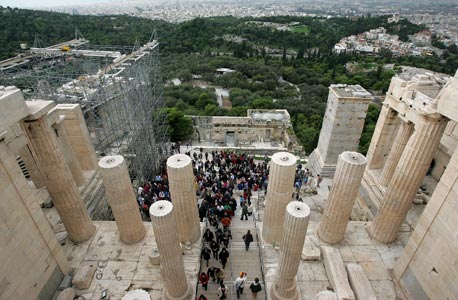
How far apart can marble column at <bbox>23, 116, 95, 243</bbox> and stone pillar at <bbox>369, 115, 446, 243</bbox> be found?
13.4 metres

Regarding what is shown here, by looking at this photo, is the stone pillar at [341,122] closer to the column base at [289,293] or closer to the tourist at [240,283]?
the column base at [289,293]

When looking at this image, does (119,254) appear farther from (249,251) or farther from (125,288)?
(249,251)

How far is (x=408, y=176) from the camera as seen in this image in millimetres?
11219

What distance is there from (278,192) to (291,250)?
263 centimetres

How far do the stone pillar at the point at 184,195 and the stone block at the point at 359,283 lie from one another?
6.82 meters

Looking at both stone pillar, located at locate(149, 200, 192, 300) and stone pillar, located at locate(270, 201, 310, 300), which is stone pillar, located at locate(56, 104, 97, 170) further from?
stone pillar, located at locate(270, 201, 310, 300)

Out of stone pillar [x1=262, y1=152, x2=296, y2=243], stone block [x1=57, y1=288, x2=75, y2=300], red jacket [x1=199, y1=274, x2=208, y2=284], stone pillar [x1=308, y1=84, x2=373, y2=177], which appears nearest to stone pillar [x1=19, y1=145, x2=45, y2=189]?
stone block [x1=57, y1=288, x2=75, y2=300]

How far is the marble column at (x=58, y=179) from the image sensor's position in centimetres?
1073

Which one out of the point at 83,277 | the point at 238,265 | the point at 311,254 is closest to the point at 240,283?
the point at 238,265

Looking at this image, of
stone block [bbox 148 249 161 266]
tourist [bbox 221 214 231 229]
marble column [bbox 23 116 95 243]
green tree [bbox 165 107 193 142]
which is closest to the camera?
marble column [bbox 23 116 95 243]

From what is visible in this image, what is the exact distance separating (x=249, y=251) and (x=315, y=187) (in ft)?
24.3

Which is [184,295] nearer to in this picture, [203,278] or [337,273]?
[203,278]

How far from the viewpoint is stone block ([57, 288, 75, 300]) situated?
1062 cm

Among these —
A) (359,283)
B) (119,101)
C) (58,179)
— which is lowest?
(359,283)
